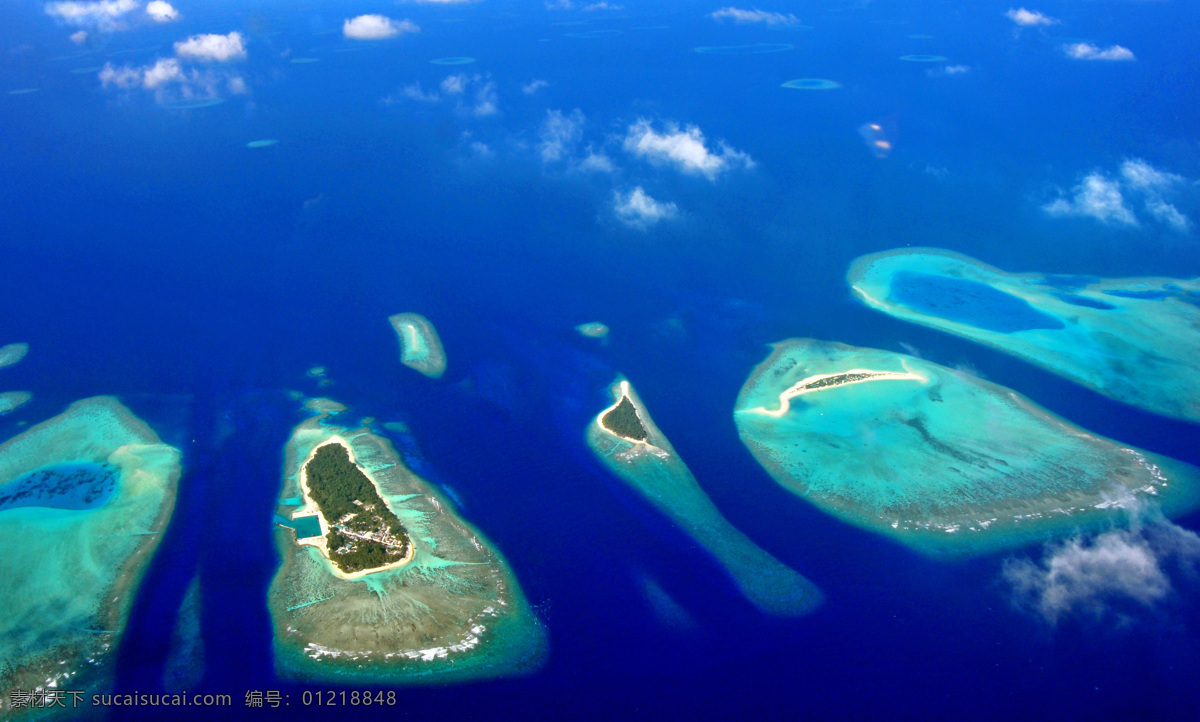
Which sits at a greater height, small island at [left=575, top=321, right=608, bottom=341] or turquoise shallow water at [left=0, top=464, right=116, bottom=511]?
small island at [left=575, top=321, right=608, bottom=341]

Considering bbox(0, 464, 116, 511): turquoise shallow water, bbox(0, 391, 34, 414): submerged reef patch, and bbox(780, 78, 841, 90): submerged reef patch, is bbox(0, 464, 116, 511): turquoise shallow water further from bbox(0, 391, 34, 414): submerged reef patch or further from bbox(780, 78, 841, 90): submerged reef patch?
bbox(780, 78, 841, 90): submerged reef patch

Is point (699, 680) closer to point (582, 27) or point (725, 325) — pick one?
point (725, 325)

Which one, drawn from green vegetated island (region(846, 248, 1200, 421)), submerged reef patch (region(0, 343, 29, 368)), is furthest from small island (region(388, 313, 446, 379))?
green vegetated island (region(846, 248, 1200, 421))

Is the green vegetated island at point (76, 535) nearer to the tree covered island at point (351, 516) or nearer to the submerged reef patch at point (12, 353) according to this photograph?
the tree covered island at point (351, 516)

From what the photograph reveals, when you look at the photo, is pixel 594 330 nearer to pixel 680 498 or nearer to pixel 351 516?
pixel 680 498

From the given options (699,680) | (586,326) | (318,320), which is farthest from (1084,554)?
(318,320)

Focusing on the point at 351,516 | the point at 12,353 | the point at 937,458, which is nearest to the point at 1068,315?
the point at 937,458

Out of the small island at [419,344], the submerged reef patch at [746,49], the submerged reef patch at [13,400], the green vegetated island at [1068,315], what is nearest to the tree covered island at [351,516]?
the small island at [419,344]
